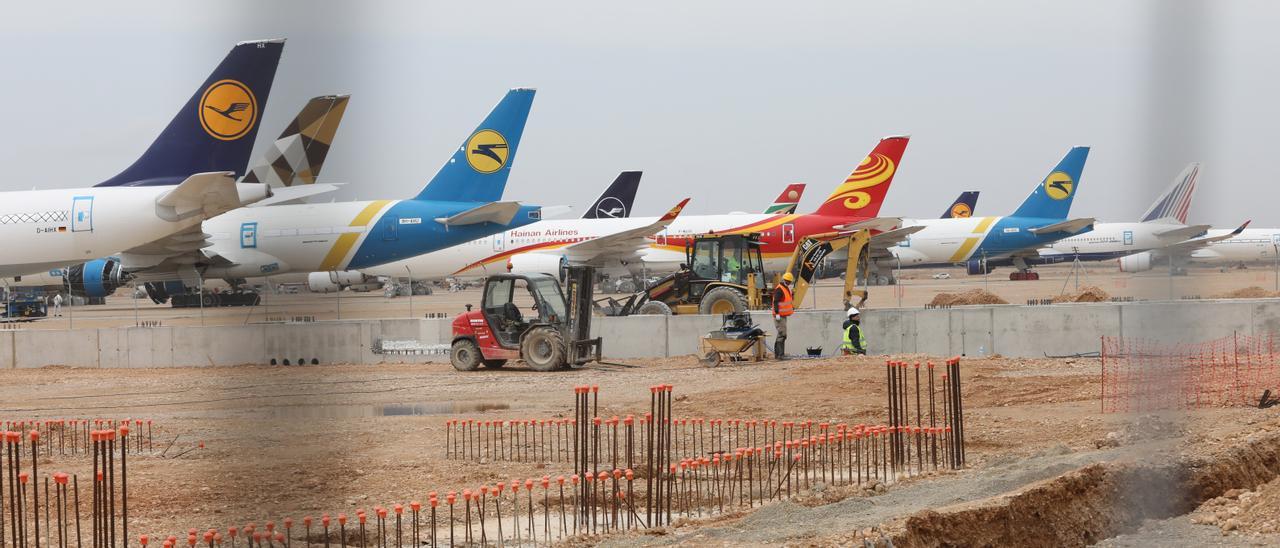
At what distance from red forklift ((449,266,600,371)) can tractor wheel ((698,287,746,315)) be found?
3.39 metres

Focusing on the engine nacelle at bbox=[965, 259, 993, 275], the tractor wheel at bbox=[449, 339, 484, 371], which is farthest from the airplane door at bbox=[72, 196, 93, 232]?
the engine nacelle at bbox=[965, 259, 993, 275]

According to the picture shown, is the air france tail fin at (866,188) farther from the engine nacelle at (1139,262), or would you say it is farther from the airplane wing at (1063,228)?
the engine nacelle at (1139,262)

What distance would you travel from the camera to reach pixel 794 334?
22062 mm

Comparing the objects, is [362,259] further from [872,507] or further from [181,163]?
[872,507]

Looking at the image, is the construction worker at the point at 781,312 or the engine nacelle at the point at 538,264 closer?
the construction worker at the point at 781,312

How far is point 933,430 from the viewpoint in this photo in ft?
36.2

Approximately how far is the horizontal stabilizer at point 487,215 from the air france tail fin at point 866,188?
33.7 feet

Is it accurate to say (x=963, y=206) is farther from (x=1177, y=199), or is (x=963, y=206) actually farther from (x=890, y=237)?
(x=1177, y=199)

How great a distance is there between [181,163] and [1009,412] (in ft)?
53.8

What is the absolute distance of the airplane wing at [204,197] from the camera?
74.2 feet

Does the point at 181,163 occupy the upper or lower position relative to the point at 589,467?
upper

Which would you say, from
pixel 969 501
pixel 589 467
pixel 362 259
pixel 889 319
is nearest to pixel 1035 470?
pixel 969 501

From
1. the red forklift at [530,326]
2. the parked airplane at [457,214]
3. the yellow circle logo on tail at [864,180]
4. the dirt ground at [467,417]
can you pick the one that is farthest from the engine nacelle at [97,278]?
the yellow circle logo on tail at [864,180]

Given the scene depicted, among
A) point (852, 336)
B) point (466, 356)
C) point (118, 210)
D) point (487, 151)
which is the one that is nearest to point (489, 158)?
point (487, 151)
